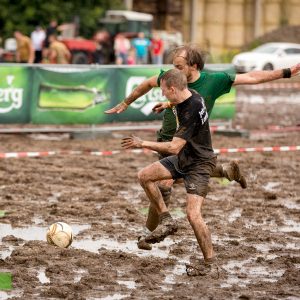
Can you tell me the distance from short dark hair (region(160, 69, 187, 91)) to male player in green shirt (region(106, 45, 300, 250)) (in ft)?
2.08

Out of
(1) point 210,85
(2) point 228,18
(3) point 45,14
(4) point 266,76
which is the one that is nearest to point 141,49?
(3) point 45,14

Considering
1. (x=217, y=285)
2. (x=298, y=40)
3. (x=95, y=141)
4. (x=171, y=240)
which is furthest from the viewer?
(x=298, y=40)

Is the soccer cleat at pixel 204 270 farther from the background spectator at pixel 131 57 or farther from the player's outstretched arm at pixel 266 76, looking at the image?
the background spectator at pixel 131 57

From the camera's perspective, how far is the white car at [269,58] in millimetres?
48500

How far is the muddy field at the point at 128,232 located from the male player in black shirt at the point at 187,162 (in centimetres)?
28

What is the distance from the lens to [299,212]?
1386 cm

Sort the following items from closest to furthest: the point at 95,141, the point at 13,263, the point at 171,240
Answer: the point at 13,263, the point at 171,240, the point at 95,141

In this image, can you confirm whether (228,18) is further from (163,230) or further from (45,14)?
(163,230)

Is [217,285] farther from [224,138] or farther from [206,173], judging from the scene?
[224,138]

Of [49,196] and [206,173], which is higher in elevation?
[206,173]

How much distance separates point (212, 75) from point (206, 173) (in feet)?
3.77

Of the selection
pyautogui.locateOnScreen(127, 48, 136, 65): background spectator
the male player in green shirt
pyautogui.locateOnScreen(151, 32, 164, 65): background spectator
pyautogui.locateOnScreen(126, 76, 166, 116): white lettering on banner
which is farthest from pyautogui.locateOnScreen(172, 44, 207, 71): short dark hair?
pyautogui.locateOnScreen(151, 32, 164, 65): background spectator

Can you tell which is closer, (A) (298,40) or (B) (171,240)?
(B) (171,240)

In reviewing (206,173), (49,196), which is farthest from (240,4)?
(206,173)
